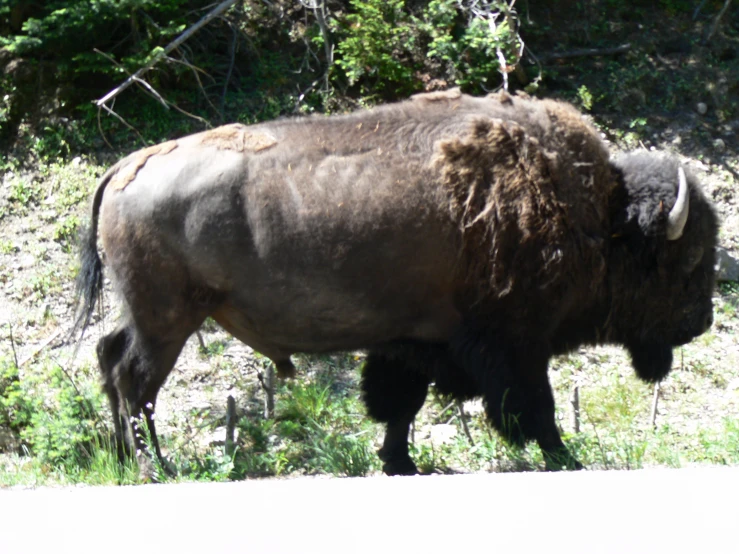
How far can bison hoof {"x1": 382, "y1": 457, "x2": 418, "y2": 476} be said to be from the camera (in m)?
5.64

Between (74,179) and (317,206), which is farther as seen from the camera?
(74,179)

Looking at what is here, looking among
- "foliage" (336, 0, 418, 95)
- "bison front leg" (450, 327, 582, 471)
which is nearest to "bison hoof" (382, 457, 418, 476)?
"bison front leg" (450, 327, 582, 471)

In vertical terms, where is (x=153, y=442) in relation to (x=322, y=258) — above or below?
below

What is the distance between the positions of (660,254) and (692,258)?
230mm

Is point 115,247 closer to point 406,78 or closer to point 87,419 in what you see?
point 87,419

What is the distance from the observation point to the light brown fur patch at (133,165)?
507 cm

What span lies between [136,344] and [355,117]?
5.97 ft

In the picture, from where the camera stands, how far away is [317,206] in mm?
4984

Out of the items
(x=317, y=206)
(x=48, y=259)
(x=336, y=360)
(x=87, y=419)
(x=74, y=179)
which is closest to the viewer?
(x=317, y=206)

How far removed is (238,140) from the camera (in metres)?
5.13

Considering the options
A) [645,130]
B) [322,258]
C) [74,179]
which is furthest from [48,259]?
[645,130]

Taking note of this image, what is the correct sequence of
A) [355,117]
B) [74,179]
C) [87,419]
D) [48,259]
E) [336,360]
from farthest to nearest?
[74,179] → [48,259] → [336,360] → [87,419] → [355,117]

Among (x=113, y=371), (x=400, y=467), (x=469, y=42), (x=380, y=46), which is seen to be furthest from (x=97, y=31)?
(x=400, y=467)

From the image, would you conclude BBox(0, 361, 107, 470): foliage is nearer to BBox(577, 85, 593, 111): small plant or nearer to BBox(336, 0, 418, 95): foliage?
BBox(336, 0, 418, 95): foliage
